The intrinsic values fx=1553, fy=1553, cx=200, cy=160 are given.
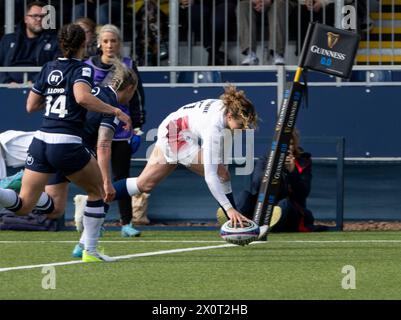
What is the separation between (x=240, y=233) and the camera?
12.9m

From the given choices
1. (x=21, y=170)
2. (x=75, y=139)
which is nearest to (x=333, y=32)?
(x=75, y=139)

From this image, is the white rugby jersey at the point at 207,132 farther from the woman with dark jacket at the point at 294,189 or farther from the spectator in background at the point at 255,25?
the spectator in background at the point at 255,25

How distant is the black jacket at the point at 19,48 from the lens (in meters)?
17.0

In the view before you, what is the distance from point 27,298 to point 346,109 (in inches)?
293

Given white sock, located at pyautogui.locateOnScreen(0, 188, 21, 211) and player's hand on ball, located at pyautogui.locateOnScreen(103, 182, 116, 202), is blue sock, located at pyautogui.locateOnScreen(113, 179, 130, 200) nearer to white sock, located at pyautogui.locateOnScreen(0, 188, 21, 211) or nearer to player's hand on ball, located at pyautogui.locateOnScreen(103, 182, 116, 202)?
player's hand on ball, located at pyautogui.locateOnScreen(103, 182, 116, 202)

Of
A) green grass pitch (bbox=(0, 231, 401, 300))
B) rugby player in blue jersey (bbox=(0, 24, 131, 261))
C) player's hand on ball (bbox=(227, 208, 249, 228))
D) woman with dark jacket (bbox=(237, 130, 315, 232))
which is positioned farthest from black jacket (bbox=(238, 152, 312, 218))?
rugby player in blue jersey (bbox=(0, 24, 131, 261))

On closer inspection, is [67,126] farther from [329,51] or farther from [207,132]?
[329,51]

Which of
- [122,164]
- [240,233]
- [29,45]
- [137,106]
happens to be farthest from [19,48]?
[240,233]

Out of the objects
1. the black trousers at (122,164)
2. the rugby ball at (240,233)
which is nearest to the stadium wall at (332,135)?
the black trousers at (122,164)

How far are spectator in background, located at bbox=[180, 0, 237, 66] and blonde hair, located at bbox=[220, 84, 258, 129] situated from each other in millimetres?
4500

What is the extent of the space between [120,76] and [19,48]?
2996 millimetres

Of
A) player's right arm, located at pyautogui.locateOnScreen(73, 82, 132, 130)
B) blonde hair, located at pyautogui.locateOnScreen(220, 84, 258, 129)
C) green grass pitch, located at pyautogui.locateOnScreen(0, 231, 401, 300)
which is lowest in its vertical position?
green grass pitch, located at pyautogui.locateOnScreen(0, 231, 401, 300)

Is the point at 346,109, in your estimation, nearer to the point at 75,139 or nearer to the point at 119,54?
the point at 119,54

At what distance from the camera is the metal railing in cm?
1719
